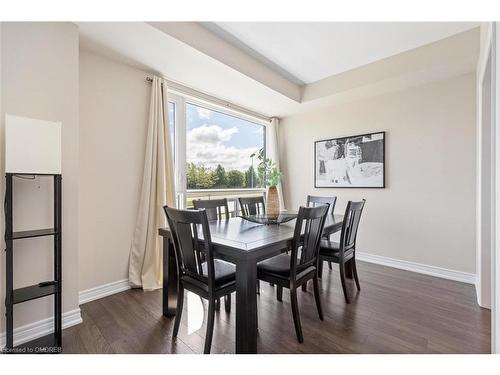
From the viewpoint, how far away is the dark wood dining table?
4.85 ft

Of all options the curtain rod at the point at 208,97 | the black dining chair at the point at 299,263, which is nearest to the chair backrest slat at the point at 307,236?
the black dining chair at the point at 299,263

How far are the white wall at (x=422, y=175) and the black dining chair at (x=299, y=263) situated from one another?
1.93 m

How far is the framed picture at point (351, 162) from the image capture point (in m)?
3.45

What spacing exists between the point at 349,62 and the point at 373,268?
2.71 m

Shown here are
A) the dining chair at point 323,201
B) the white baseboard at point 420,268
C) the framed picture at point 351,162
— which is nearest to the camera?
the white baseboard at point 420,268

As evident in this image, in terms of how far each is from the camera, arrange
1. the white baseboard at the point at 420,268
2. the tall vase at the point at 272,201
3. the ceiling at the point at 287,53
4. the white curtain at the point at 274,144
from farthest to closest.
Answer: the white curtain at the point at 274,144 → the white baseboard at the point at 420,268 → the tall vase at the point at 272,201 → the ceiling at the point at 287,53

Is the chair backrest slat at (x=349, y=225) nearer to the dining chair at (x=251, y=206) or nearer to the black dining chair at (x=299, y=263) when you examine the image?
the black dining chair at (x=299, y=263)

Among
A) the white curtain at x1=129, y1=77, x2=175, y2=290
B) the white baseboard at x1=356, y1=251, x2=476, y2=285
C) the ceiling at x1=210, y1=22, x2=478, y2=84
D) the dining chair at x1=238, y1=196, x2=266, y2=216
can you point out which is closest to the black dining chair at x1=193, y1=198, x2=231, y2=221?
the dining chair at x1=238, y1=196, x2=266, y2=216

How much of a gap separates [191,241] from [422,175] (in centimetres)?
306

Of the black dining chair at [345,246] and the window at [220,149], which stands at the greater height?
the window at [220,149]

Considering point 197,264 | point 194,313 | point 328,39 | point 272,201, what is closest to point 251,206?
point 272,201

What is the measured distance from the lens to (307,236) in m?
1.85
